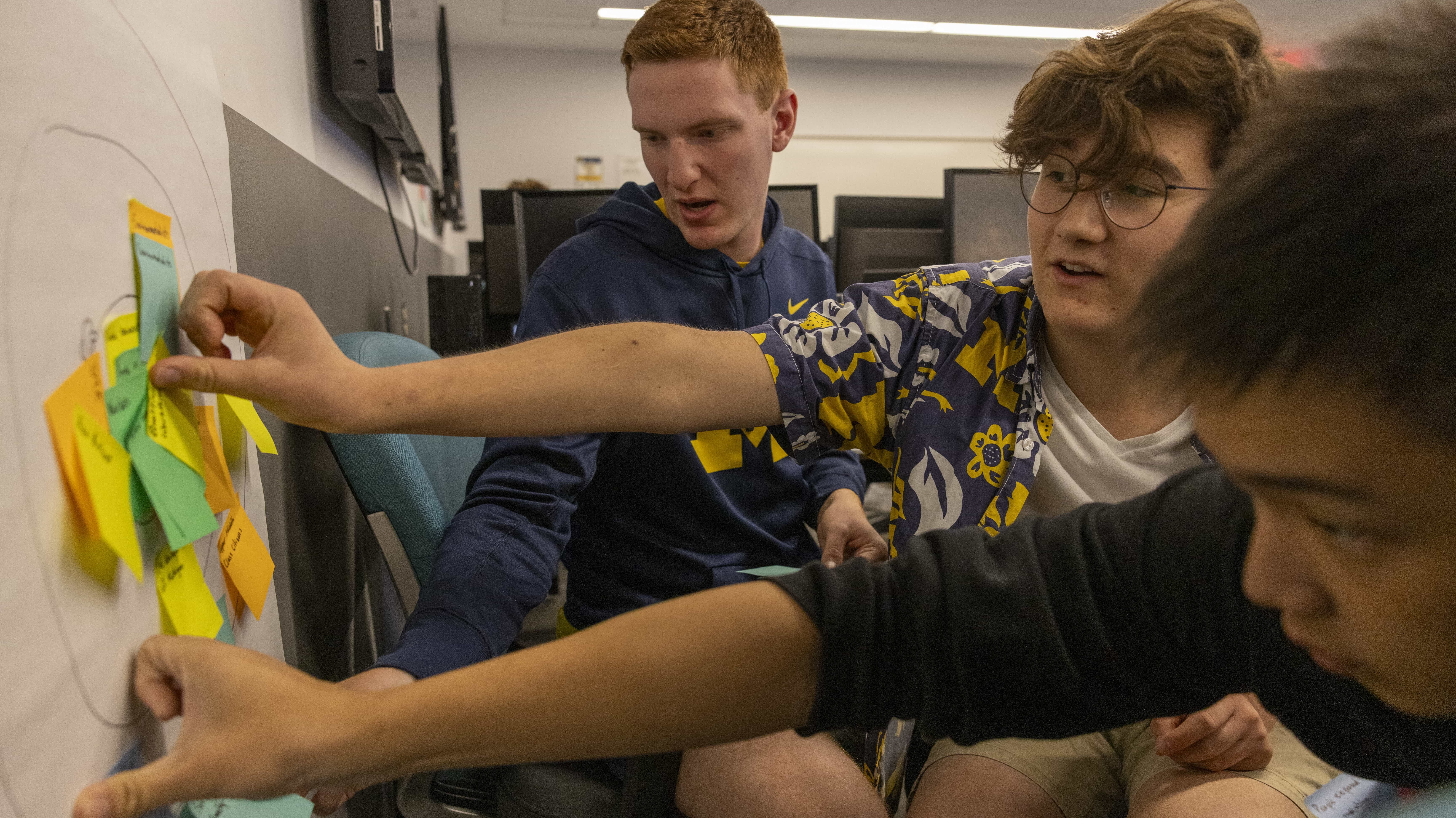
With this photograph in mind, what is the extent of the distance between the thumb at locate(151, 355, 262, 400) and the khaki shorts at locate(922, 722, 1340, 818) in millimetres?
615

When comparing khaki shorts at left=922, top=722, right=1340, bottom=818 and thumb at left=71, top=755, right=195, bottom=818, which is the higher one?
thumb at left=71, top=755, right=195, bottom=818

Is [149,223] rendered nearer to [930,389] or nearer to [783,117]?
[930,389]

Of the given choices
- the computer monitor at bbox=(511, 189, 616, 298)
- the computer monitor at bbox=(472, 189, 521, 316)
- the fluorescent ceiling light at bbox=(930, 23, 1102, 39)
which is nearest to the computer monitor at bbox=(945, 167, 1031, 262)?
the computer monitor at bbox=(511, 189, 616, 298)

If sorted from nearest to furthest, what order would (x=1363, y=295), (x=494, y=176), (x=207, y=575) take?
1. (x=1363, y=295)
2. (x=207, y=575)
3. (x=494, y=176)

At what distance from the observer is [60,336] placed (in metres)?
0.37

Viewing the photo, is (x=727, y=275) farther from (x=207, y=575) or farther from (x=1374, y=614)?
(x=1374, y=614)

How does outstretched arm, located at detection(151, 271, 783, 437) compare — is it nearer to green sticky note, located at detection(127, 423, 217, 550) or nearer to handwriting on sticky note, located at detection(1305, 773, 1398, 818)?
green sticky note, located at detection(127, 423, 217, 550)

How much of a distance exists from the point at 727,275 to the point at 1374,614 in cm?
92

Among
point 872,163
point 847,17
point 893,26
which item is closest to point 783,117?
point 847,17

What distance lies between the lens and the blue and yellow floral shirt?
0.87 m

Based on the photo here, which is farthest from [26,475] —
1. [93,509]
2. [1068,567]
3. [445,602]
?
[1068,567]

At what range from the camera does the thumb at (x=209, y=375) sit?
461 millimetres

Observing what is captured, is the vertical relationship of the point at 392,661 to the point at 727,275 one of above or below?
below

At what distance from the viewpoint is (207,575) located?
1.68 feet
